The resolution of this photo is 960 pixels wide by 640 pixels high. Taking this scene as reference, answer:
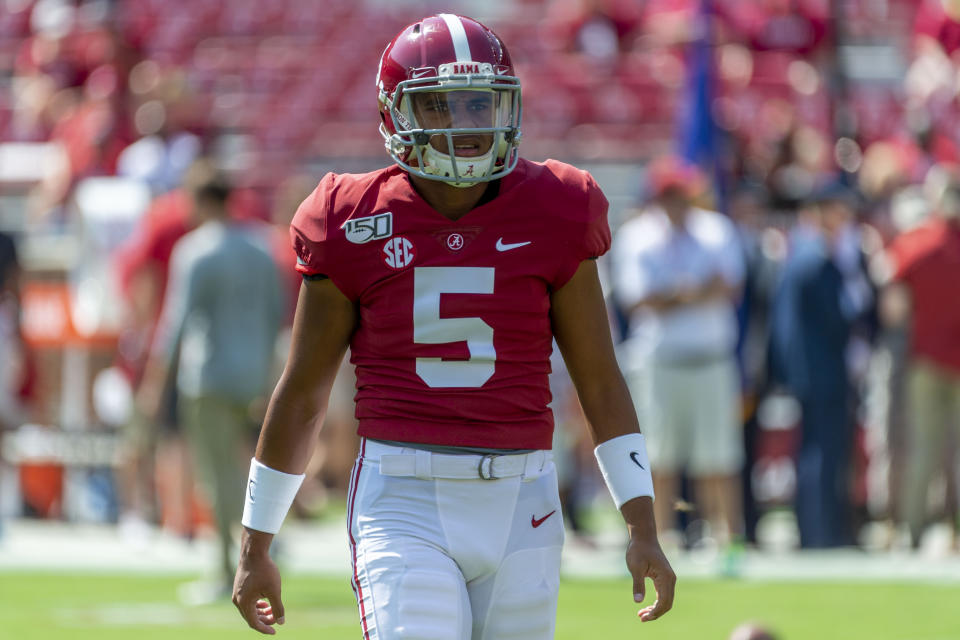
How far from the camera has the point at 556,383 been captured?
36.7 feet

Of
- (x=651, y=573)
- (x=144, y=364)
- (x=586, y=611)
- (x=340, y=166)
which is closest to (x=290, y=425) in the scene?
(x=651, y=573)

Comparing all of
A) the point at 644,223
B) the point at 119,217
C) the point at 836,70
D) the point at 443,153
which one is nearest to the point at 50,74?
the point at 119,217

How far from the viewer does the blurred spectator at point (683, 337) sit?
32.1 ft

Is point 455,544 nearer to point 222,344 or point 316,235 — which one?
point 316,235

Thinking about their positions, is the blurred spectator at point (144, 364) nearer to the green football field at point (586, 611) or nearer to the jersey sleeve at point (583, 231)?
the green football field at point (586, 611)

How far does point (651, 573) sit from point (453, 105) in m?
1.05

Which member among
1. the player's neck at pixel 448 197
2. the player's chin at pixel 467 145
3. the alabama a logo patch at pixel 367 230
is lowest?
the alabama a logo patch at pixel 367 230

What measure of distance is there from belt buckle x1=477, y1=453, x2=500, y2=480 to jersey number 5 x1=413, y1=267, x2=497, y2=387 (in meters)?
0.15

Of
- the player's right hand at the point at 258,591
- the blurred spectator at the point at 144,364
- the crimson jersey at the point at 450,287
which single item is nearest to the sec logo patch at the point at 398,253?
the crimson jersey at the point at 450,287

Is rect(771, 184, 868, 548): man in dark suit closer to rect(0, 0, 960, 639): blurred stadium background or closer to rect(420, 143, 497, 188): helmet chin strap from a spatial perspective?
rect(0, 0, 960, 639): blurred stadium background

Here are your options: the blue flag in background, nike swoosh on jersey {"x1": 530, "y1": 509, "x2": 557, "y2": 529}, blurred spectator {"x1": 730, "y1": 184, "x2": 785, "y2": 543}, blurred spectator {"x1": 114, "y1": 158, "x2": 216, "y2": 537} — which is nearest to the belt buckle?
nike swoosh on jersey {"x1": 530, "y1": 509, "x2": 557, "y2": 529}

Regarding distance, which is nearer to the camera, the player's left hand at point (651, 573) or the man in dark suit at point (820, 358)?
the player's left hand at point (651, 573)

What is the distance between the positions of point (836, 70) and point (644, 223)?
264 inches

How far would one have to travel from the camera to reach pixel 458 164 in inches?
139
